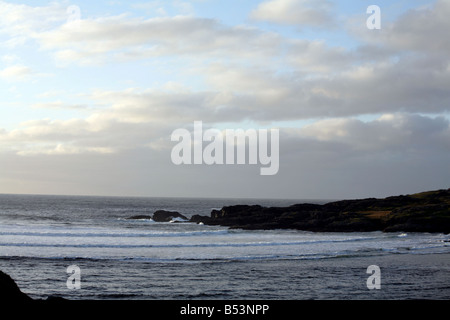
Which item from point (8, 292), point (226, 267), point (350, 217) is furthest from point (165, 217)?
point (8, 292)

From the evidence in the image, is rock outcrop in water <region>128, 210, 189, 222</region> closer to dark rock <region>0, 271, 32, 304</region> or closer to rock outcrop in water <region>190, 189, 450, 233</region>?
rock outcrop in water <region>190, 189, 450, 233</region>

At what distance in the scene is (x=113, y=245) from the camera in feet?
153

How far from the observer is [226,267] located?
3328cm

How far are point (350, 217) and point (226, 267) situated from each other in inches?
1648

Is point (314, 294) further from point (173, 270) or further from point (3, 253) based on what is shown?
point (3, 253)

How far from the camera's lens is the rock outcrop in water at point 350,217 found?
6438 cm

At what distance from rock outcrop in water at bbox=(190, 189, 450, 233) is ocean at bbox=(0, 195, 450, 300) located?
972 centimetres

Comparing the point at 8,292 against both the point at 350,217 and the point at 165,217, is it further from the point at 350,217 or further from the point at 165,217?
the point at 165,217

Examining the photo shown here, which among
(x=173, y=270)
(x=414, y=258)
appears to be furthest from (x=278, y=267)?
(x=414, y=258)

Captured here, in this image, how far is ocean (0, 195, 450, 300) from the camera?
24797 mm

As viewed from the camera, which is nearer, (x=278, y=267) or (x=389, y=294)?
(x=389, y=294)
